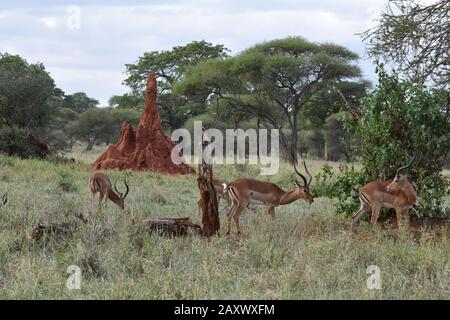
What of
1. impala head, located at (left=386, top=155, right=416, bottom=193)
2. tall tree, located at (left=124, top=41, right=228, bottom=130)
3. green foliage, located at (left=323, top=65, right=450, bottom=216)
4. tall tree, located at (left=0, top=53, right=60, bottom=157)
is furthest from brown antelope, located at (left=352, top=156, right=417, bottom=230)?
tall tree, located at (left=124, top=41, right=228, bottom=130)

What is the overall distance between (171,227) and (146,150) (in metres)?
12.0

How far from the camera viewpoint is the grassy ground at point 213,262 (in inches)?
196

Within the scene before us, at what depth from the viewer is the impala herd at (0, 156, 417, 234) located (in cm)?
789

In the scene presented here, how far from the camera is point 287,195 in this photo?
9.02 metres

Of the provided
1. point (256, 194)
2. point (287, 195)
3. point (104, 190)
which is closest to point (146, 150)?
point (104, 190)

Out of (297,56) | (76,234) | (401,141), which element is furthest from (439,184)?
(297,56)

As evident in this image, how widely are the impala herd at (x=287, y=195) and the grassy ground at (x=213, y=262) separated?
30 centimetres

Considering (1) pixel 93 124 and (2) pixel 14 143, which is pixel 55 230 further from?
(1) pixel 93 124

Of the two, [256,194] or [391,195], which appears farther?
[256,194]

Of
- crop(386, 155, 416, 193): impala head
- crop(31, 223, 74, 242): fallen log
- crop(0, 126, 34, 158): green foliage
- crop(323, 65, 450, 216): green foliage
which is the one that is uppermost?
crop(0, 126, 34, 158): green foliage

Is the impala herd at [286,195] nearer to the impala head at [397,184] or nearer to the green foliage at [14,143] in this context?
the impala head at [397,184]

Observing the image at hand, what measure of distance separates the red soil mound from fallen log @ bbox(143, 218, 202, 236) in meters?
11.3

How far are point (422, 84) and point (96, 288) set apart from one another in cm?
623

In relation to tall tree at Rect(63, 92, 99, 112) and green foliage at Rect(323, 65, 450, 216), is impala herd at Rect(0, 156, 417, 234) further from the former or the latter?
tall tree at Rect(63, 92, 99, 112)
